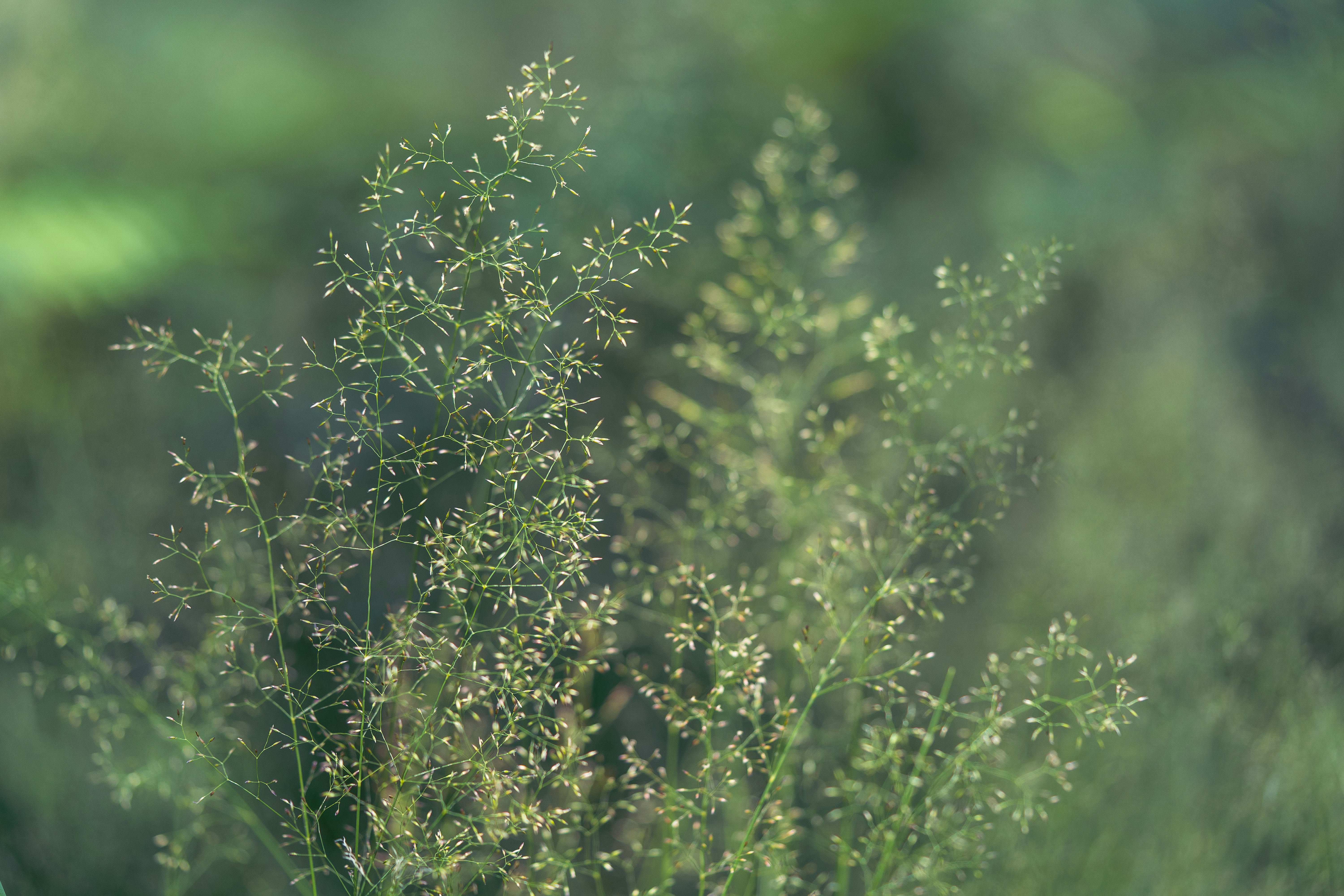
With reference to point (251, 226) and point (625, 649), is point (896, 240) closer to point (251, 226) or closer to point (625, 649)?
Result: point (625, 649)

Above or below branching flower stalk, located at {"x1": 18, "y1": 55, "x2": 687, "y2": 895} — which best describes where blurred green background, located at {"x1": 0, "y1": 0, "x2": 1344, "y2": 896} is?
above

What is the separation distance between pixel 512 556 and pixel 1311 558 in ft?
5.67

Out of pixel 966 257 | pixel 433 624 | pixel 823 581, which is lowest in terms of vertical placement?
pixel 433 624

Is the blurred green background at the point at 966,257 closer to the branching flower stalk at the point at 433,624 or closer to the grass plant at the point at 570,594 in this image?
the grass plant at the point at 570,594

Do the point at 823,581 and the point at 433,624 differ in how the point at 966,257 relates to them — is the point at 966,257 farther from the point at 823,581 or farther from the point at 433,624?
the point at 433,624

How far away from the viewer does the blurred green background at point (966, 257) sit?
165 centimetres

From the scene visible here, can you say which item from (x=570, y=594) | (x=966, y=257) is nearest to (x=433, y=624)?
(x=570, y=594)

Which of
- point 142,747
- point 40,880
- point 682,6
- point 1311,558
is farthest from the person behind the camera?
point 682,6

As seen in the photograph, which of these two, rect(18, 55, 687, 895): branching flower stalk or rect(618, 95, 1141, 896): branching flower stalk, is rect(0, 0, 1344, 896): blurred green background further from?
rect(18, 55, 687, 895): branching flower stalk

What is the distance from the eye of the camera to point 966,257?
252 centimetres

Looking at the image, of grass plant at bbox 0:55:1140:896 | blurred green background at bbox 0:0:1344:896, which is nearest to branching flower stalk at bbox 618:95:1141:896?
grass plant at bbox 0:55:1140:896

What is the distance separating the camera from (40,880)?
1450mm

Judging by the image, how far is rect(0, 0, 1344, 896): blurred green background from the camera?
165 centimetres

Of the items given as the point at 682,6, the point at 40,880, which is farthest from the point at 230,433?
the point at 682,6
